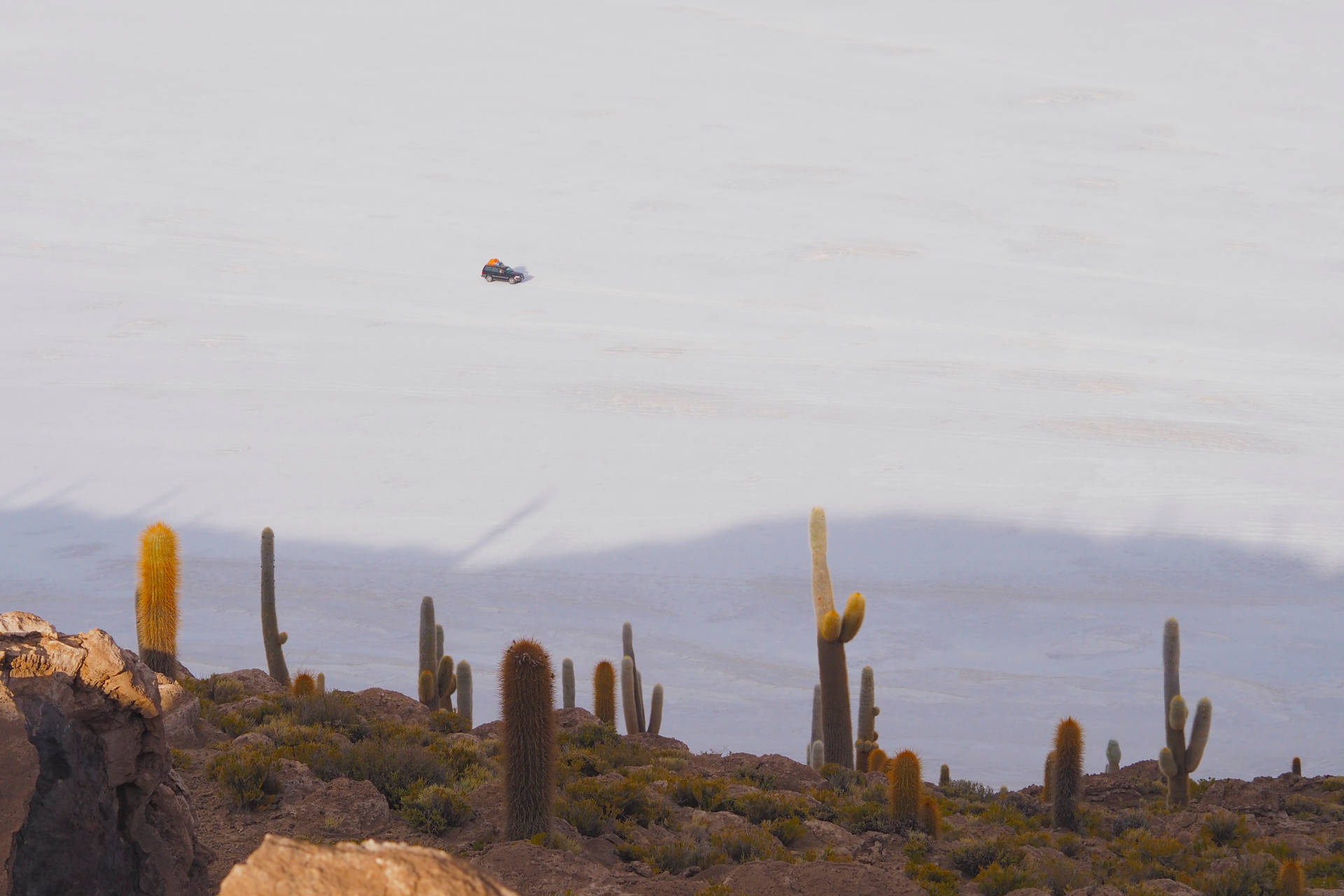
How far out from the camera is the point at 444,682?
484 inches

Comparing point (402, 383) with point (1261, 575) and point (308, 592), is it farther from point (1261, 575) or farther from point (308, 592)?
point (1261, 575)

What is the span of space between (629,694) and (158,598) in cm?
512

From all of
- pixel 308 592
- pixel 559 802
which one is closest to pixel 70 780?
pixel 559 802

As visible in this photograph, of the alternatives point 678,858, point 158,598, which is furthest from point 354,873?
point 158,598

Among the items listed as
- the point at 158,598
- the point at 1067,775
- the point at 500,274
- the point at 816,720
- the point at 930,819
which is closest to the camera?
the point at 158,598

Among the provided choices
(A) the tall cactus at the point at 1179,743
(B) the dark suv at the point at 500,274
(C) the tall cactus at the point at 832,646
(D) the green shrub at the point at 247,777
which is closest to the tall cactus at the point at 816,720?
(C) the tall cactus at the point at 832,646

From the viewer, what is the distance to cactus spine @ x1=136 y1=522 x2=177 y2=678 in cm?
795

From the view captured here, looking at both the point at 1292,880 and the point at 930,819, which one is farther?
the point at 930,819

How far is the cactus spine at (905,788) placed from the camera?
866 centimetres

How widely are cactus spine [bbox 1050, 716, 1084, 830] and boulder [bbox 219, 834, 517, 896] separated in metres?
8.30

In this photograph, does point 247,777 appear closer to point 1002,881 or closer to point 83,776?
point 83,776

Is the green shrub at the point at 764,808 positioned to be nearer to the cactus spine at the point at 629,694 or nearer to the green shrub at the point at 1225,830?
the green shrub at the point at 1225,830

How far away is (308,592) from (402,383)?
8.86 m

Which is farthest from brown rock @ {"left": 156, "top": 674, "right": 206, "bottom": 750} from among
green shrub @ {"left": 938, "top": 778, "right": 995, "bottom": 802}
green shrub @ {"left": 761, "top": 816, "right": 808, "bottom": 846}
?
green shrub @ {"left": 938, "top": 778, "right": 995, "bottom": 802}
